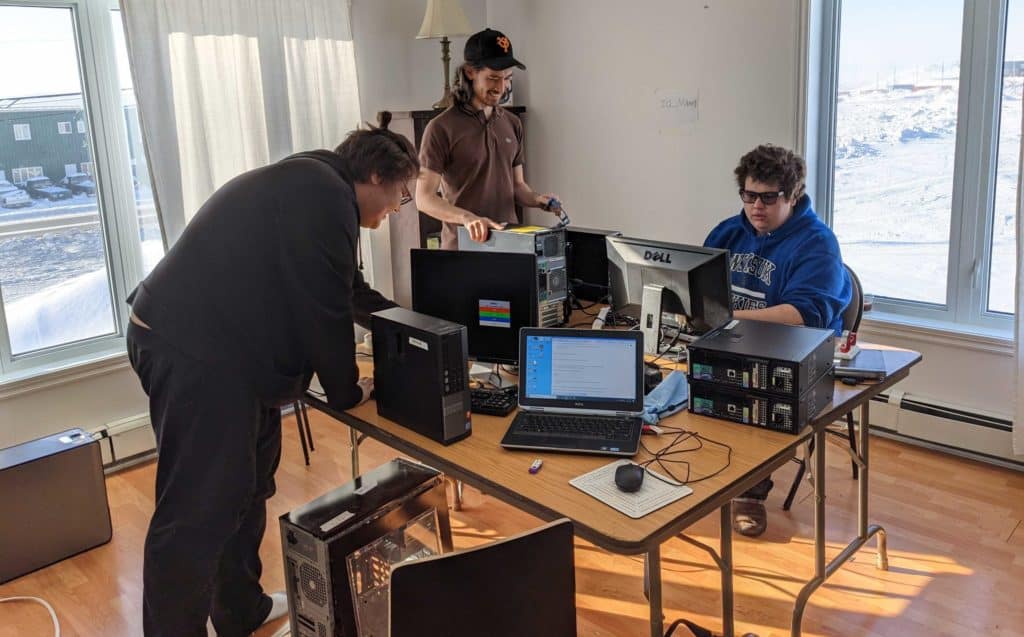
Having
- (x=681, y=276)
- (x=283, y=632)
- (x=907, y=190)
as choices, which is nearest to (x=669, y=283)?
(x=681, y=276)

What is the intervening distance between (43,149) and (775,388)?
309 cm

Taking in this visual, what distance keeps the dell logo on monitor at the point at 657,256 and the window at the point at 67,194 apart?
7.97ft

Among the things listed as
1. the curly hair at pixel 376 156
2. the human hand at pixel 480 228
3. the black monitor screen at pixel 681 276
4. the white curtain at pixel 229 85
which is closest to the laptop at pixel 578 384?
the black monitor screen at pixel 681 276

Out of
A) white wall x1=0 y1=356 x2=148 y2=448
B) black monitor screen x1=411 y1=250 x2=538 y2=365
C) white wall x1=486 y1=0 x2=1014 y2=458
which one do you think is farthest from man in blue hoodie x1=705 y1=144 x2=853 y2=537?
white wall x1=0 y1=356 x2=148 y2=448

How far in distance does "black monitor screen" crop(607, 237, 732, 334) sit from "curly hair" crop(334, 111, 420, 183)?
2.67 feet

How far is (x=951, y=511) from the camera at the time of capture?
3.09 m

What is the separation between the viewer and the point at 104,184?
3.67 meters

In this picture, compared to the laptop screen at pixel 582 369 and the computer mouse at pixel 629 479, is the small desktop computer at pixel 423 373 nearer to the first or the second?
the laptop screen at pixel 582 369

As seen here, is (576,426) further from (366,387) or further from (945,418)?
(945,418)

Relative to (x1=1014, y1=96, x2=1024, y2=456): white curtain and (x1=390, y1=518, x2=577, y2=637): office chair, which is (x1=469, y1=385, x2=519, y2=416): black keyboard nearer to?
(x1=390, y1=518, x2=577, y2=637): office chair

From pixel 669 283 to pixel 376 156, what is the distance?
981 mm

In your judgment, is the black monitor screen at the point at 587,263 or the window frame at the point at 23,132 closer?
the black monitor screen at the point at 587,263

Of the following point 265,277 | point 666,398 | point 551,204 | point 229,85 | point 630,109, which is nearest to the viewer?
point 265,277

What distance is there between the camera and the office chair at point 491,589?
1.37 m
